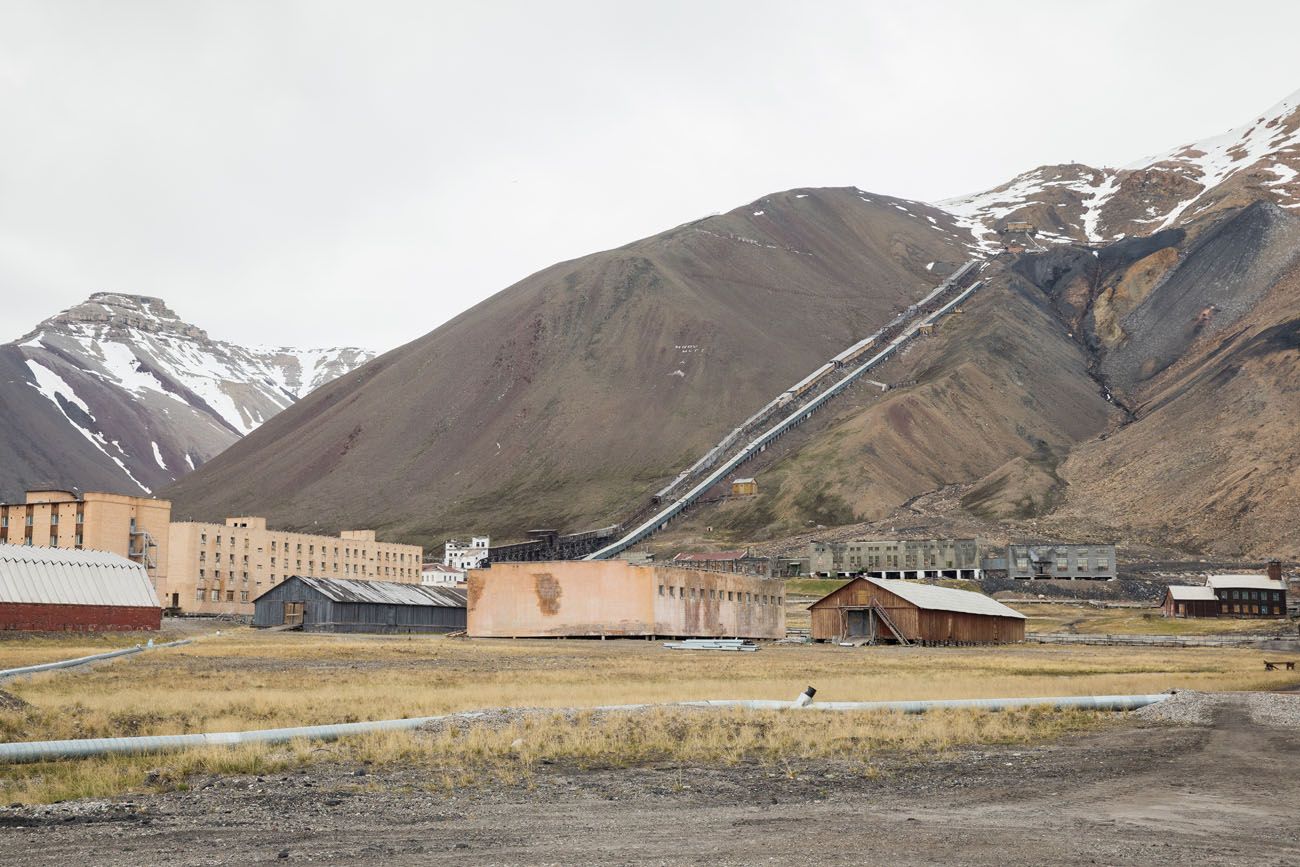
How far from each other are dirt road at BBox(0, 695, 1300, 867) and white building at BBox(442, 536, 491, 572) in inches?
5707

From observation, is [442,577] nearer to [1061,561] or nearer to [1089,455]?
[1061,561]

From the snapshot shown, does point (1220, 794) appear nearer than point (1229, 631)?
Yes

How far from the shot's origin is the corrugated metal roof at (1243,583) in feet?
336

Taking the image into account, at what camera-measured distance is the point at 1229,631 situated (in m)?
87.1

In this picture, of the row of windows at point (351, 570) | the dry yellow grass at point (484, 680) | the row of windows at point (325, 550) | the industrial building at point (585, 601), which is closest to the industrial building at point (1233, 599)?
the dry yellow grass at point (484, 680)

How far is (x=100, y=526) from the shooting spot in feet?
367

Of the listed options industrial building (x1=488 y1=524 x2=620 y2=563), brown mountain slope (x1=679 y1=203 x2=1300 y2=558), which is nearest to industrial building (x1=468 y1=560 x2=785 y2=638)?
industrial building (x1=488 y1=524 x2=620 y2=563)

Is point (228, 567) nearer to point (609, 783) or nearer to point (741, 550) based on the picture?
point (741, 550)

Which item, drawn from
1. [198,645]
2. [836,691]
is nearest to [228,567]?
[198,645]

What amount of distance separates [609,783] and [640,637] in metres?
63.0

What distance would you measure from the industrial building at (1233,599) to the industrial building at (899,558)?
3153 centimetres

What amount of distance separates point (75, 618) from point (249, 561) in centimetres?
6652

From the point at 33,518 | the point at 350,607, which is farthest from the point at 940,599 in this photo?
the point at 33,518

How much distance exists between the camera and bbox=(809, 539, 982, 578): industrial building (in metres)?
134
